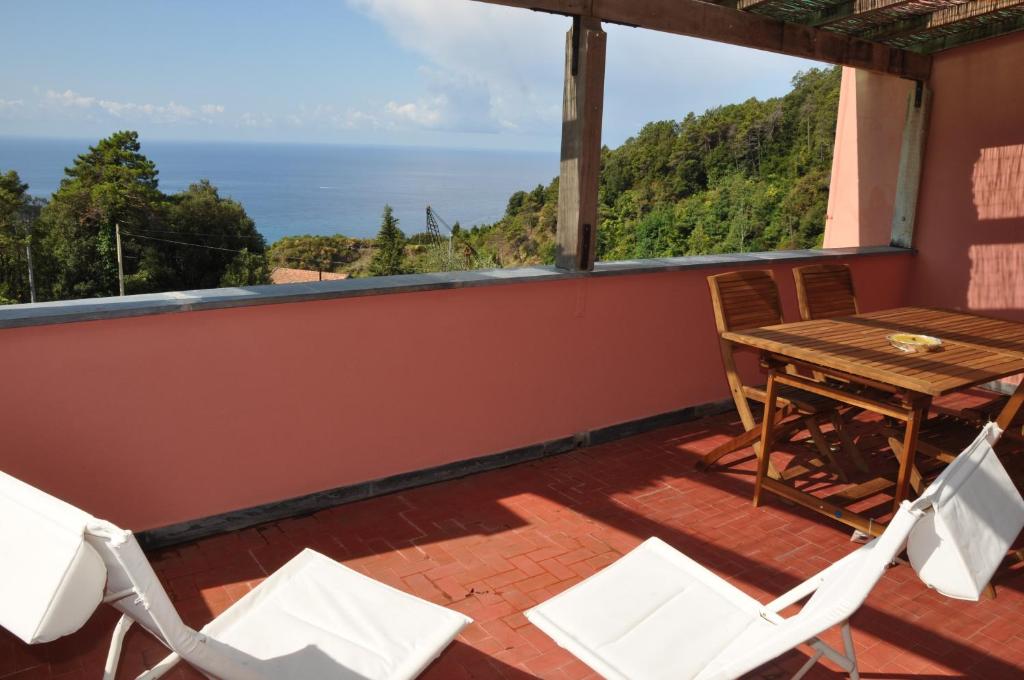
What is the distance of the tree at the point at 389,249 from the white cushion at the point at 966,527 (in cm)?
3196

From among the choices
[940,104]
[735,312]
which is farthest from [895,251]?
[735,312]

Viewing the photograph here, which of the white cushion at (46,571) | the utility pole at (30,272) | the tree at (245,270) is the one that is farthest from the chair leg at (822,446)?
the tree at (245,270)

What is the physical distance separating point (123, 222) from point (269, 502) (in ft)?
116

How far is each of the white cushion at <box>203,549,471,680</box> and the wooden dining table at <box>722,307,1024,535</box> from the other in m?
1.97

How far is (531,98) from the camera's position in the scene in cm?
7725

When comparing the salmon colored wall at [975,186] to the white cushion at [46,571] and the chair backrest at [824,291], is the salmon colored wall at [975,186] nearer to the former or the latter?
the chair backrest at [824,291]

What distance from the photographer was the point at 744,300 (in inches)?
151

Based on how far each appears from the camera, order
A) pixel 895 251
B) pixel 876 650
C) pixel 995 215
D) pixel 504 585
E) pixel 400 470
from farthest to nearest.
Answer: pixel 895 251 → pixel 995 215 → pixel 400 470 → pixel 504 585 → pixel 876 650

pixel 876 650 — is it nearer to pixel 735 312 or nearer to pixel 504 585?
pixel 504 585

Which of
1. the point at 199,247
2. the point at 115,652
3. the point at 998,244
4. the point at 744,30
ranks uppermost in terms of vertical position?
the point at 744,30

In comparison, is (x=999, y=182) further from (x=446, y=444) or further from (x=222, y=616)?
(x=222, y=616)

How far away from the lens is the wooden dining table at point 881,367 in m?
2.88

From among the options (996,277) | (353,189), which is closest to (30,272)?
(996,277)

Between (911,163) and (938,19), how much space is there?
4.10 ft
